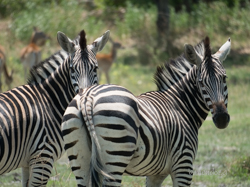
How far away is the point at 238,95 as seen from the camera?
45.0 feet

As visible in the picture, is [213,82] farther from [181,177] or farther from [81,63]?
[81,63]

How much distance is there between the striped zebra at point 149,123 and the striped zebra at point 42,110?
0.98m

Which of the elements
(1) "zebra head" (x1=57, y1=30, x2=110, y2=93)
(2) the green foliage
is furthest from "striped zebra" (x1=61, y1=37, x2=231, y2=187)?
(2) the green foliage

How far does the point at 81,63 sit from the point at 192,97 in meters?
1.40

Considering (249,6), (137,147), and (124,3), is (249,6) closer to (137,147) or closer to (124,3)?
(124,3)

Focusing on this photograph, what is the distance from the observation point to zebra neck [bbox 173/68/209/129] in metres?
4.84

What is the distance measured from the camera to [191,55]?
4859 mm

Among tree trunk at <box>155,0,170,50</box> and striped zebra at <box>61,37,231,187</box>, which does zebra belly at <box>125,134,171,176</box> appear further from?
tree trunk at <box>155,0,170,50</box>

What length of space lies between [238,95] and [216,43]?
22.5 ft

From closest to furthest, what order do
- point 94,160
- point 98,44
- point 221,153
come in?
point 94,160 → point 98,44 → point 221,153

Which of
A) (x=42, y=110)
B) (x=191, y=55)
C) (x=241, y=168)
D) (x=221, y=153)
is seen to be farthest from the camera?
(x=221, y=153)

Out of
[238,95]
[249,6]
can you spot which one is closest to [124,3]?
[249,6]

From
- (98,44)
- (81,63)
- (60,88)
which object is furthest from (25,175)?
(98,44)

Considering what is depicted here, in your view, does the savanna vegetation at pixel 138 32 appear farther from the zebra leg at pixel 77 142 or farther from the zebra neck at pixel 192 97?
the zebra leg at pixel 77 142
